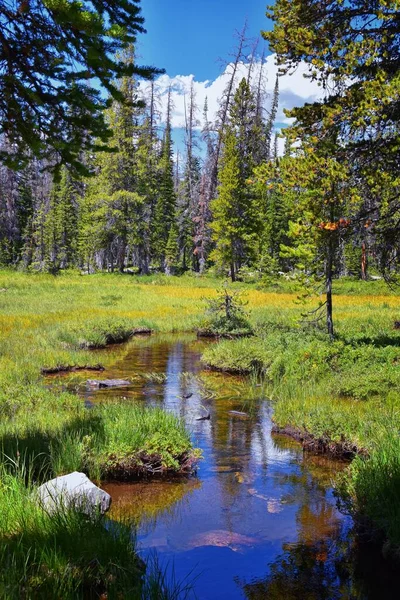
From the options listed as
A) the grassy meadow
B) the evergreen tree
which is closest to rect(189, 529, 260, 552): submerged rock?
the grassy meadow

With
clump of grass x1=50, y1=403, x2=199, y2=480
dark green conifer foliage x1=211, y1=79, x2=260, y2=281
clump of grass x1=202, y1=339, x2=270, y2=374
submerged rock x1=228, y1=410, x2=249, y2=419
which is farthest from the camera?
dark green conifer foliage x1=211, y1=79, x2=260, y2=281

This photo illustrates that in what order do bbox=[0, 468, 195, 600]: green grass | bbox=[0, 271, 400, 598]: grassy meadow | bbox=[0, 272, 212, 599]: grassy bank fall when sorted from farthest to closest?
bbox=[0, 271, 400, 598]: grassy meadow, bbox=[0, 272, 212, 599]: grassy bank, bbox=[0, 468, 195, 600]: green grass

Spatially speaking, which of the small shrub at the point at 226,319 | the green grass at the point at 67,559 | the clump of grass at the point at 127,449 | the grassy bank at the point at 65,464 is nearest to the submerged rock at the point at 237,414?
the grassy bank at the point at 65,464

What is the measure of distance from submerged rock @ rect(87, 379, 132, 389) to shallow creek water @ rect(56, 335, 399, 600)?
9.44 ft

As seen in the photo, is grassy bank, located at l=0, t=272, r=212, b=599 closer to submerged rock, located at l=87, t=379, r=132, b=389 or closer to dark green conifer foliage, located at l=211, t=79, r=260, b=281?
submerged rock, located at l=87, t=379, r=132, b=389

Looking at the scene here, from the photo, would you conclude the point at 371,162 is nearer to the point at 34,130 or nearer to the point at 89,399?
the point at 89,399

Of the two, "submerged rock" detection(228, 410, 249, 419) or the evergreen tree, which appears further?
the evergreen tree

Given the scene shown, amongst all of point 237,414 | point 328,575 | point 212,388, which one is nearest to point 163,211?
point 212,388

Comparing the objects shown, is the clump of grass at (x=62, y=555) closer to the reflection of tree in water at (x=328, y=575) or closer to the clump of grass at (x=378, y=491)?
the reflection of tree in water at (x=328, y=575)

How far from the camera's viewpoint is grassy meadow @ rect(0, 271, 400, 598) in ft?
15.2

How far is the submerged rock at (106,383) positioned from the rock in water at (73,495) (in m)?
6.75

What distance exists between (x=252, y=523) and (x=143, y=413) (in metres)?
2.97

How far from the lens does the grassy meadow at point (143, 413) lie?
15.2 feet

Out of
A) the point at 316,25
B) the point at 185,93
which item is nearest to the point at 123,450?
the point at 316,25
